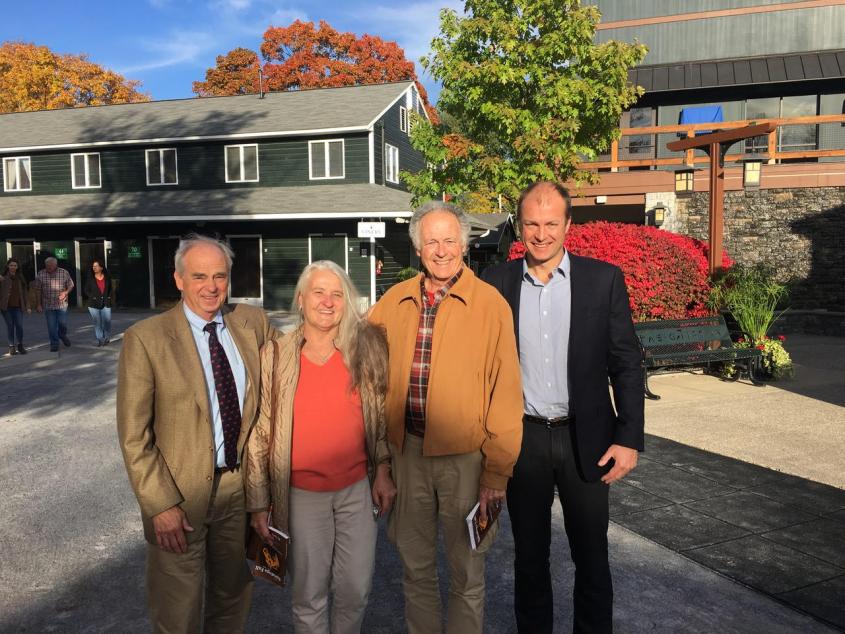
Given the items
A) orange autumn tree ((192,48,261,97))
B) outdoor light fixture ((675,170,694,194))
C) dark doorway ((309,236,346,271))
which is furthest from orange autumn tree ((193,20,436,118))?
outdoor light fixture ((675,170,694,194))

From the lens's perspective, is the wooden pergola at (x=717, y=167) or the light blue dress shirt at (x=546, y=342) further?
the wooden pergola at (x=717, y=167)

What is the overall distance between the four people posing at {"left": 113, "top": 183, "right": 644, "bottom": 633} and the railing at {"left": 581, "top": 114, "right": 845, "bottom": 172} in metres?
15.1

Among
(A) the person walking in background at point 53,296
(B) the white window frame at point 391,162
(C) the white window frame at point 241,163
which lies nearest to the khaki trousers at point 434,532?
(A) the person walking in background at point 53,296

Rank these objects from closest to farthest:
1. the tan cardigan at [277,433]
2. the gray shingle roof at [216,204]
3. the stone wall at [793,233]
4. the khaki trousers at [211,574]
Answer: the khaki trousers at [211,574] < the tan cardigan at [277,433] < the stone wall at [793,233] < the gray shingle roof at [216,204]

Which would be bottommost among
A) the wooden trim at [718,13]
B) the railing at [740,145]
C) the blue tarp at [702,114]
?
the railing at [740,145]

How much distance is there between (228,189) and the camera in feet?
76.7

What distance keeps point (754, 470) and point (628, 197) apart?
13.2 meters

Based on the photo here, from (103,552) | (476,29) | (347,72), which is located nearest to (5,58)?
(347,72)

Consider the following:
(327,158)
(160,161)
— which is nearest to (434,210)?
(327,158)

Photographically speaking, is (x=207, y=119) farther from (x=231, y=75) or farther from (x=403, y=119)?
(x=231, y=75)

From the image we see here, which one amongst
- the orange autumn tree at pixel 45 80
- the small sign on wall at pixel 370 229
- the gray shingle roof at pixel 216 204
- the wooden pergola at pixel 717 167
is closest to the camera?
the wooden pergola at pixel 717 167

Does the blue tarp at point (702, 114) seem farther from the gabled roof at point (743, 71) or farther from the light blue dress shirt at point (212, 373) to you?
the light blue dress shirt at point (212, 373)

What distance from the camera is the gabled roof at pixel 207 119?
2273 cm

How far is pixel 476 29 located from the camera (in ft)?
46.6
